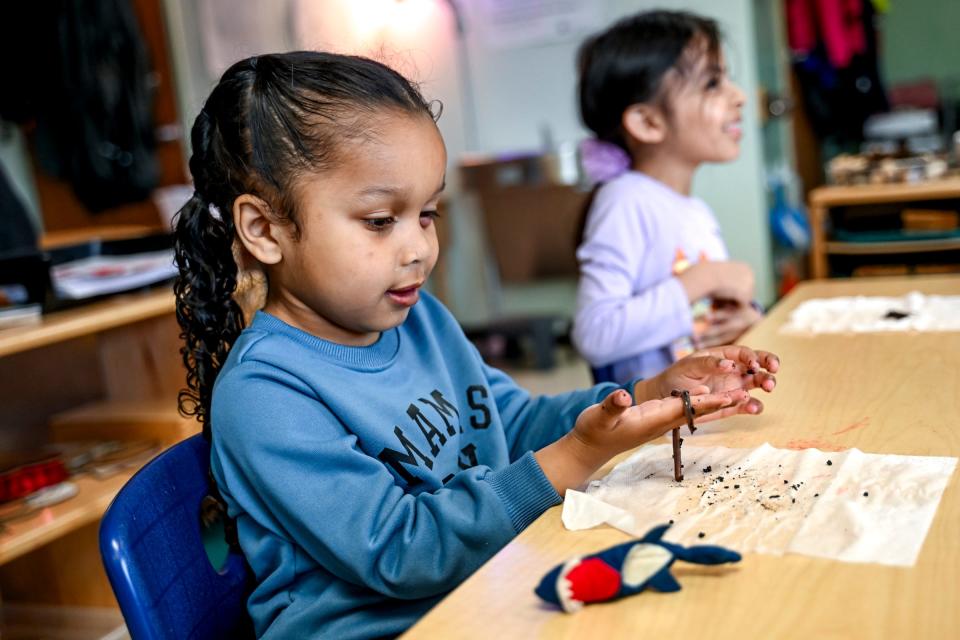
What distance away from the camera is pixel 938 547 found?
2.02 ft

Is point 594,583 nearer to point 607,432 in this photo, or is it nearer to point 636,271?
point 607,432

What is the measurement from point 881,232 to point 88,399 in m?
2.38

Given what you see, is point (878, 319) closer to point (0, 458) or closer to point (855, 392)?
point (855, 392)

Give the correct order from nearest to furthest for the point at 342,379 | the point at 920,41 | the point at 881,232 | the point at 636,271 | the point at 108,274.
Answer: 1. the point at 342,379
2. the point at 636,271
3. the point at 108,274
4. the point at 881,232
5. the point at 920,41

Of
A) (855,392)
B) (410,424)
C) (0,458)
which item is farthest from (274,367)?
(0,458)

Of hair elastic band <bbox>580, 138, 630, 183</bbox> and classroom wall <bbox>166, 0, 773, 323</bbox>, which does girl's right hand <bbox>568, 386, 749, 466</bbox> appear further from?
classroom wall <bbox>166, 0, 773, 323</bbox>

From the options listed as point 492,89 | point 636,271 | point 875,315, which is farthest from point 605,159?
point 492,89

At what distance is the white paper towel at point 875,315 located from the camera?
1.32m

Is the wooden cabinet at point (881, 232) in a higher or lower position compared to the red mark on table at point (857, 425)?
lower

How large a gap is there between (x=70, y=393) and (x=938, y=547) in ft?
6.94

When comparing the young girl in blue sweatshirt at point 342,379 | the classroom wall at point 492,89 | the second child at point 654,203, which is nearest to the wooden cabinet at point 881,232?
the classroom wall at point 492,89

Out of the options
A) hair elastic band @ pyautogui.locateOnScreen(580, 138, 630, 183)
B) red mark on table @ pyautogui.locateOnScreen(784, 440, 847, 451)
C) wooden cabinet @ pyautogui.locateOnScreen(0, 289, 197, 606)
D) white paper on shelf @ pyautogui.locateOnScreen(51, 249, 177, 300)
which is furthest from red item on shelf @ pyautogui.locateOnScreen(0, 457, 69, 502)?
red mark on table @ pyautogui.locateOnScreen(784, 440, 847, 451)

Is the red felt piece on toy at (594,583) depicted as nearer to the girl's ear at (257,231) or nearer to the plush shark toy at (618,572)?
the plush shark toy at (618,572)

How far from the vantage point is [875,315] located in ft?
4.61
